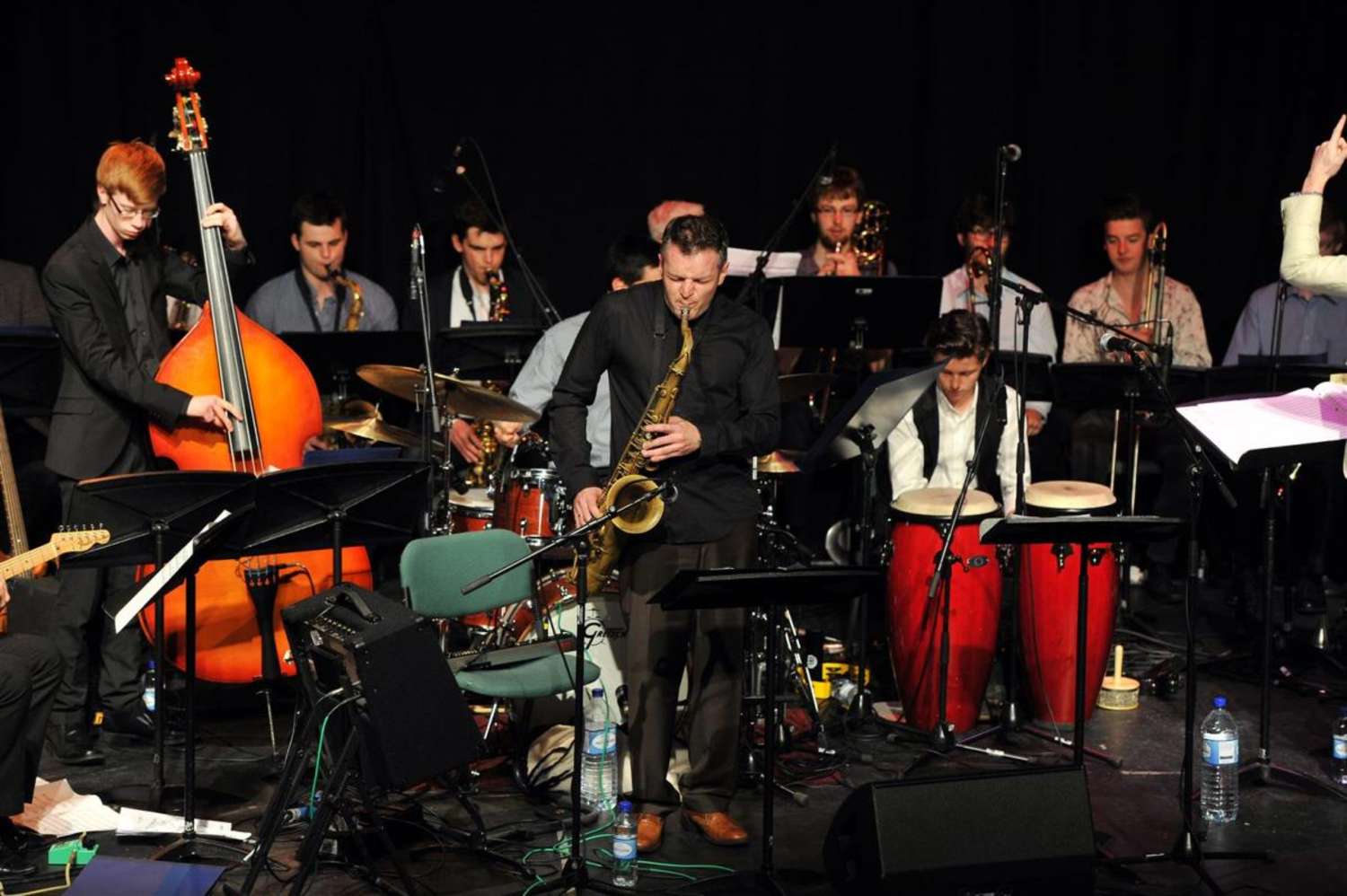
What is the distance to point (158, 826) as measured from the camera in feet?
16.3

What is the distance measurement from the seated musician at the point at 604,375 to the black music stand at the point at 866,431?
0.79 meters

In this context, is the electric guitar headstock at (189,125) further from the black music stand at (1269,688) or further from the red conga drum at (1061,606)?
the black music stand at (1269,688)

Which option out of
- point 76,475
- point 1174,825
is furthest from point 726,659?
point 76,475

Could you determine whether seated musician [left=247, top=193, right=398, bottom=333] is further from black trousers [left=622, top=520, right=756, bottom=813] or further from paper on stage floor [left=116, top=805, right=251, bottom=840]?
black trousers [left=622, top=520, right=756, bottom=813]

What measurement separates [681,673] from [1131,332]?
409cm

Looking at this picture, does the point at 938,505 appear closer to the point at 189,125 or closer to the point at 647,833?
the point at 647,833

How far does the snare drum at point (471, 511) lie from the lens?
21.1 ft

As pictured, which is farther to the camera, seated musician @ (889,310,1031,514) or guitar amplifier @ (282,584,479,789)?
seated musician @ (889,310,1031,514)

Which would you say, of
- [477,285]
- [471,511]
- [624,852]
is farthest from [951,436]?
[624,852]

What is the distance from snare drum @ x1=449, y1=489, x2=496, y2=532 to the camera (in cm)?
645

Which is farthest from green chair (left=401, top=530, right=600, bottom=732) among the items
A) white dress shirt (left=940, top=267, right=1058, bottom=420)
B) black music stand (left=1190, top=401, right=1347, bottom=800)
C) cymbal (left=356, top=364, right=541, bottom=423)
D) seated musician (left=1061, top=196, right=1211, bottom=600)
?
seated musician (left=1061, top=196, right=1211, bottom=600)

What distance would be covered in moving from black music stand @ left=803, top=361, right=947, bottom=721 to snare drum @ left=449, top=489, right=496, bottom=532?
137 centimetres

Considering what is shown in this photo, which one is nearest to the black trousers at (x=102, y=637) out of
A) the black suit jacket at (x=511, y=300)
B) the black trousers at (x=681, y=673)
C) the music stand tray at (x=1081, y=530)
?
the black suit jacket at (x=511, y=300)

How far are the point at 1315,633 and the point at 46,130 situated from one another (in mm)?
6065
